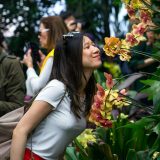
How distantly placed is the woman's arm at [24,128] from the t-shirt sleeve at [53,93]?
37 mm

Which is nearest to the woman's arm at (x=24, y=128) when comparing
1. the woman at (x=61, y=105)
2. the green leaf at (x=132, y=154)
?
the woman at (x=61, y=105)

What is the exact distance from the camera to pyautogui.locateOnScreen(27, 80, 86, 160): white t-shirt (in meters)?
3.63

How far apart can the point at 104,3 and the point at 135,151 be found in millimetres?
8152

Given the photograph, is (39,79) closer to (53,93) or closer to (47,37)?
(47,37)

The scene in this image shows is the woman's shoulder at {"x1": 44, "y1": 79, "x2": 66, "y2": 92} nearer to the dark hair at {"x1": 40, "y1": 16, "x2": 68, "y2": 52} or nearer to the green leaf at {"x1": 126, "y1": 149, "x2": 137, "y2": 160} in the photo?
the green leaf at {"x1": 126, "y1": 149, "x2": 137, "y2": 160}

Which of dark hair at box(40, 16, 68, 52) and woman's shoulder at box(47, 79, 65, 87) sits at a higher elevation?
woman's shoulder at box(47, 79, 65, 87)

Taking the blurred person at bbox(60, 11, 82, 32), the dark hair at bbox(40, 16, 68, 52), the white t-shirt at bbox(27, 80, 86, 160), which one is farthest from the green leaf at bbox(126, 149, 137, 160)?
the blurred person at bbox(60, 11, 82, 32)

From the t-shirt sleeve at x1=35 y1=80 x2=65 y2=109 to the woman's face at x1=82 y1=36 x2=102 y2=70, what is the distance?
23cm

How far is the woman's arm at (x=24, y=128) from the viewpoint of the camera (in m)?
3.51

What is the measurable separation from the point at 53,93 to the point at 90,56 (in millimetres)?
363

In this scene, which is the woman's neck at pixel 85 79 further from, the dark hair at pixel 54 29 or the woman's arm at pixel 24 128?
the dark hair at pixel 54 29

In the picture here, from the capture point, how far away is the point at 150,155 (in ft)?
11.6

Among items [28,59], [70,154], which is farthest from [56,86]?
[28,59]

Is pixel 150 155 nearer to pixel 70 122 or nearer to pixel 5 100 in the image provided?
pixel 70 122
